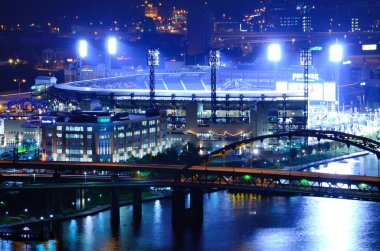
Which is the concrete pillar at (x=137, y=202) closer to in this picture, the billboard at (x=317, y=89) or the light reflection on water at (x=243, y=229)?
the light reflection on water at (x=243, y=229)

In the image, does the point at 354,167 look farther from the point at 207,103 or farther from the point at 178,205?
the point at 178,205

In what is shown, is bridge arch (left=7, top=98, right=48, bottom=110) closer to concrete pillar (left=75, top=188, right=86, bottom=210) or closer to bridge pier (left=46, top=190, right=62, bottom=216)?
concrete pillar (left=75, top=188, right=86, bottom=210)

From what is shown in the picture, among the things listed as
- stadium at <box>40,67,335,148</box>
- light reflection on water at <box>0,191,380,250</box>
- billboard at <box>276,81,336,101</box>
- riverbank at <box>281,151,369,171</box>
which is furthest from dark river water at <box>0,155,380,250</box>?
billboard at <box>276,81,336,101</box>

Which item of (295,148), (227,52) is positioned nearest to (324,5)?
(227,52)

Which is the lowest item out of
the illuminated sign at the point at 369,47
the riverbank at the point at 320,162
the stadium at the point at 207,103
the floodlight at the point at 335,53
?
the riverbank at the point at 320,162

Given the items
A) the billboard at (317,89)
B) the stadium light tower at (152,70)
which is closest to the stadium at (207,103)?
the billboard at (317,89)

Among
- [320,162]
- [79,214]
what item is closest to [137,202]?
[79,214]
